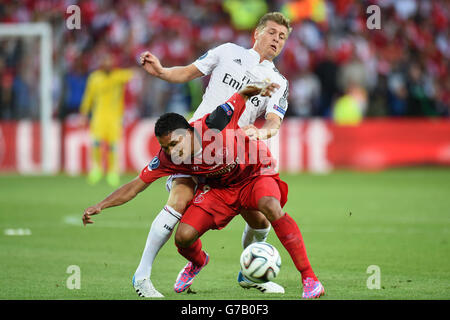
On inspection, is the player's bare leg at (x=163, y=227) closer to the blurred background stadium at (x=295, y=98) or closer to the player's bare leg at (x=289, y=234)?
the player's bare leg at (x=289, y=234)

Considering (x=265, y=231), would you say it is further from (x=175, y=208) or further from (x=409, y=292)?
Answer: (x=409, y=292)

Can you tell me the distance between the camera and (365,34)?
68.4 feet

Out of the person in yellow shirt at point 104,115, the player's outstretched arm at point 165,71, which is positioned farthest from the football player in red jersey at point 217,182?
the person in yellow shirt at point 104,115

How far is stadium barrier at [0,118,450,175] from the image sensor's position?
59.9ft

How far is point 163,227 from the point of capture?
6426 millimetres

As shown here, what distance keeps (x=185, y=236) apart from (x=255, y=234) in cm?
84

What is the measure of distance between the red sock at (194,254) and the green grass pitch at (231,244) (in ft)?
0.75

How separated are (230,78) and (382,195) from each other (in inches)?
308

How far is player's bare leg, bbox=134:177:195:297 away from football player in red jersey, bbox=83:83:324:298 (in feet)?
0.29

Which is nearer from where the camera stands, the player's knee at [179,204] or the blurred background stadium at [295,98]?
the player's knee at [179,204]

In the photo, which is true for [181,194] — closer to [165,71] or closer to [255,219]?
[255,219]

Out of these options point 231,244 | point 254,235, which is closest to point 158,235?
point 254,235

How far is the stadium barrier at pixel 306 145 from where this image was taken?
59.9ft

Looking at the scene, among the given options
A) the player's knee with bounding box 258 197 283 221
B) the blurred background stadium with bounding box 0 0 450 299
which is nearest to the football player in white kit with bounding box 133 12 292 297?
the player's knee with bounding box 258 197 283 221
